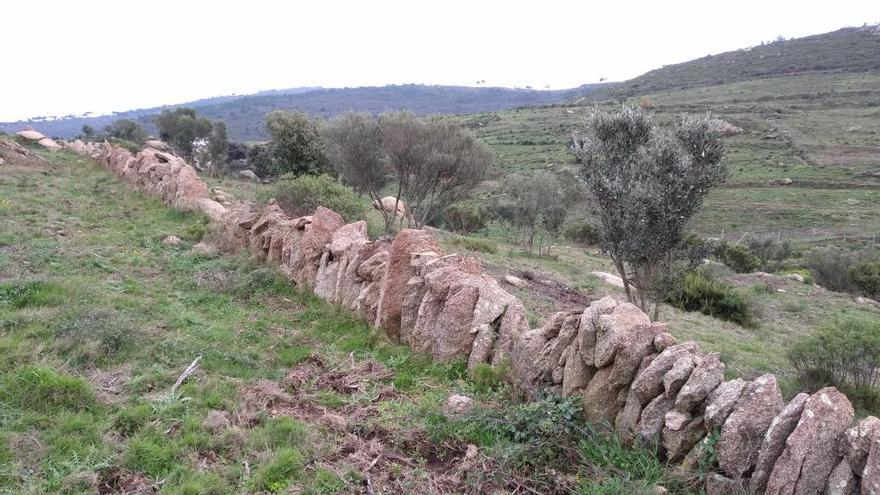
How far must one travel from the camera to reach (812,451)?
4.10 meters

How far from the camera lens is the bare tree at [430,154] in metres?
24.7

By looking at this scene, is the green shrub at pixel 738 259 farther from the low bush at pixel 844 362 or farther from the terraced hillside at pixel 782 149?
the low bush at pixel 844 362

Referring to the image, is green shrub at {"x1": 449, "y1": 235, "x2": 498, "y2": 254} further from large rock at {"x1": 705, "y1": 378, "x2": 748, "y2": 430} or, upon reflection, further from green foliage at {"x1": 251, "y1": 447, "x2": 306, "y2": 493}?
large rock at {"x1": 705, "y1": 378, "x2": 748, "y2": 430}

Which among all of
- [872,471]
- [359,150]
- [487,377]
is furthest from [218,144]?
[872,471]

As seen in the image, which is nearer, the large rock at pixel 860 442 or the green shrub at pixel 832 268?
the large rock at pixel 860 442

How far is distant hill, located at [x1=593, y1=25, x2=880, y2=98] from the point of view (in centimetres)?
10812

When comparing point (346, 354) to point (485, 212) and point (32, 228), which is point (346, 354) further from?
point (485, 212)

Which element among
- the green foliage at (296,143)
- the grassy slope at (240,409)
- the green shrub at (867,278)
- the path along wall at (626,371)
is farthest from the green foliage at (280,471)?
the green shrub at (867,278)

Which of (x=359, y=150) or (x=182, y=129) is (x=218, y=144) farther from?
(x=359, y=150)

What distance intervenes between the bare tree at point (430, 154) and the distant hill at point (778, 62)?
111m

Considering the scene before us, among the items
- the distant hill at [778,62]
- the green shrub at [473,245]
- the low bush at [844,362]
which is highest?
the distant hill at [778,62]

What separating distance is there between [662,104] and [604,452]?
10130 centimetres

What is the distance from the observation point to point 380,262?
10156 mm

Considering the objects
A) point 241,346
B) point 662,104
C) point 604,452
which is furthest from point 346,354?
point 662,104
